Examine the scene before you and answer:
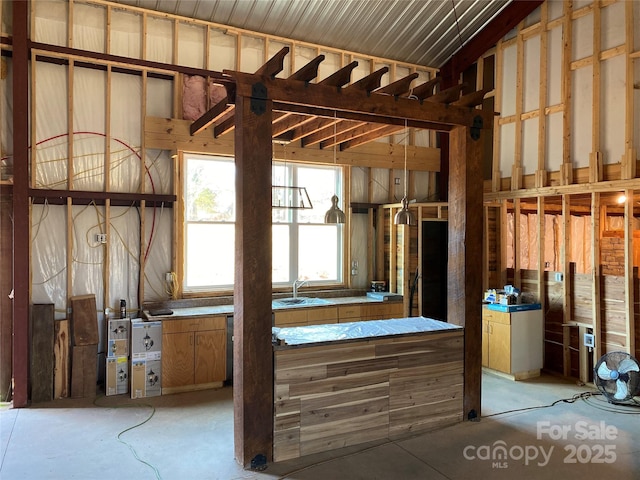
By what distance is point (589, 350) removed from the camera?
5.91m

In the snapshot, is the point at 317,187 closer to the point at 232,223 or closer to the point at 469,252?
the point at 232,223

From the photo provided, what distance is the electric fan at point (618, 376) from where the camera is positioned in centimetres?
501

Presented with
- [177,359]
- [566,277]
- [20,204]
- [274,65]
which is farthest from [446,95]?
[20,204]

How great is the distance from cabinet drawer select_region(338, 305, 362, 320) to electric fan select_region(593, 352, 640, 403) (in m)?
2.86

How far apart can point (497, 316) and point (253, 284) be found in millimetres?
3923

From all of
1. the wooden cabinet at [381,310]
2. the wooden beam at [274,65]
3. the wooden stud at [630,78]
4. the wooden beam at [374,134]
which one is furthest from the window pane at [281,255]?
the wooden stud at [630,78]

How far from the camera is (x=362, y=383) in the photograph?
405 cm

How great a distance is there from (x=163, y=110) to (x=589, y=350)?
6.13 meters

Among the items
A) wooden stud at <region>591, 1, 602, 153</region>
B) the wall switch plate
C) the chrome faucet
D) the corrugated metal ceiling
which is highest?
the corrugated metal ceiling

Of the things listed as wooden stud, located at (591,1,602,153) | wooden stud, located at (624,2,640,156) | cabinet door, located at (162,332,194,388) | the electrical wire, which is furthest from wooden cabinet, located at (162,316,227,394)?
wooden stud, located at (624,2,640,156)

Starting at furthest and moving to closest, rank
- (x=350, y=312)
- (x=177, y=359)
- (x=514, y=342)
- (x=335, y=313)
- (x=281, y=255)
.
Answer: (x=281, y=255)
(x=350, y=312)
(x=335, y=313)
(x=514, y=342)
(x=177, y=359)

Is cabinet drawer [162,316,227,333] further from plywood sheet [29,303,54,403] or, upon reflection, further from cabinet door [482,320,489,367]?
cabinet door [482,320,489,367]

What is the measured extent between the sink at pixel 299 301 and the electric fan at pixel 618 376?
10.8 feet

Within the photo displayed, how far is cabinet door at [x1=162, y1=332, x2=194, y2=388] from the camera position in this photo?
5.36 m
